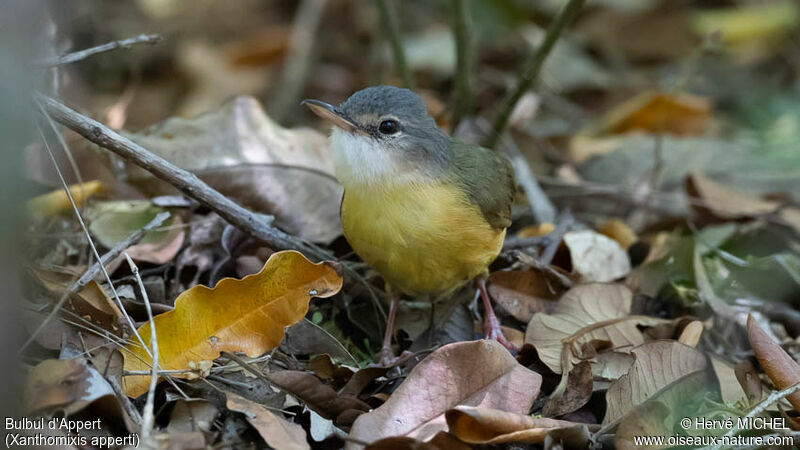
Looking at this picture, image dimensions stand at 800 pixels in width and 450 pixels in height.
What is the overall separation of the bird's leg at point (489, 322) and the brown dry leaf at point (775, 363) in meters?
1.21

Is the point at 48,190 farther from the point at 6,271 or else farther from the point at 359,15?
the point at 359,15

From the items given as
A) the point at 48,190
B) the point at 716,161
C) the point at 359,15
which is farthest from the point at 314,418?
the point at 359,15

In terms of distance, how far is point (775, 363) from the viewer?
3805 millimetres

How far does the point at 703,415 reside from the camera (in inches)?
148

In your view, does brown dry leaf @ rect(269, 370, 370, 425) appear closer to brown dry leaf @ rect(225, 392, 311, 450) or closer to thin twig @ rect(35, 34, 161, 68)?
brown dry leaf @ rect(225, 392, 311, 450)

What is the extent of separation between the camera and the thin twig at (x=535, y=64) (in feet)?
17.8

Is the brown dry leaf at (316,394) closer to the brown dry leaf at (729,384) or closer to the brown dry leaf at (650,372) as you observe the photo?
the brown dry leaf at (650,372)

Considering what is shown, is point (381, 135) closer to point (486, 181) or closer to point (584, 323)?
point (486, 181)

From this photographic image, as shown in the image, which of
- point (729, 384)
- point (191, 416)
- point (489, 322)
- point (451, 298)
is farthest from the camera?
point (451, 298)

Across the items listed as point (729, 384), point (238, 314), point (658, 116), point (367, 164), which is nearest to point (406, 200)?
point (367, 164)

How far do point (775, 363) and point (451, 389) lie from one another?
1.57 meters

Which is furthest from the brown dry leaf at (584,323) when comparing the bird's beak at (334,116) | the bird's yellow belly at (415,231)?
the bird's beak at (334,116)

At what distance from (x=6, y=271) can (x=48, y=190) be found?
2950 mm

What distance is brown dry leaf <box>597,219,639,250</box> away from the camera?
5.48m
